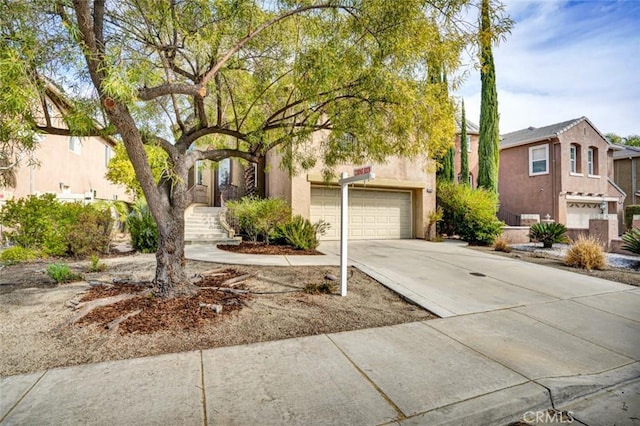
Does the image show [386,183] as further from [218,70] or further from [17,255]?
[17,255]

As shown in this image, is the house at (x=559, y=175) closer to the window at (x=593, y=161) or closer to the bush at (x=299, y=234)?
the window at (x=593, y=161)

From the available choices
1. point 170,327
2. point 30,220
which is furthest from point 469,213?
point 30,220

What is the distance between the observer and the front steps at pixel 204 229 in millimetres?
11547

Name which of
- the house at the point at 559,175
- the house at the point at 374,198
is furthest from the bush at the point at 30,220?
the house at the point at 559,175

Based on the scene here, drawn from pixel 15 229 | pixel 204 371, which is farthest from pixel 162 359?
pixel 15 229

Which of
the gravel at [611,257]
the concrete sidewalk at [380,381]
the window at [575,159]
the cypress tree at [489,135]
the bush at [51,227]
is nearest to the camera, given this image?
the concrete sidewalk at [380,381]

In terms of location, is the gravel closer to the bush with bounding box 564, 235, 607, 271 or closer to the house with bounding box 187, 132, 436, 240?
the bush with bounding box 564, 235, 607, 271

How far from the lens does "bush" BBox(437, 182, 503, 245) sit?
43.0ft

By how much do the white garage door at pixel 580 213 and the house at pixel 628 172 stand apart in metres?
5.40

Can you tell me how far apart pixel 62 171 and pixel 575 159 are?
1036 inches

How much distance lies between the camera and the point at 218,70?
511 cm

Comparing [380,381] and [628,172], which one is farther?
[628,172]

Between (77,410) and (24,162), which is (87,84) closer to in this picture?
(77,410)

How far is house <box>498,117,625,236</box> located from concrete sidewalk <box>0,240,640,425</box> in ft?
53.3
